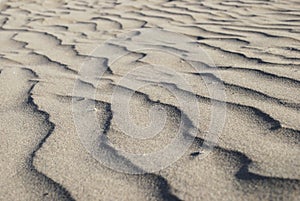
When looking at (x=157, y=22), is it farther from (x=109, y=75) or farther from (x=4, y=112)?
(x=4, y=112)

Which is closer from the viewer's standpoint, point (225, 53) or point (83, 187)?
point (83, 187)

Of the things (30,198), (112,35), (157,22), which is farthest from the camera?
(157,22)

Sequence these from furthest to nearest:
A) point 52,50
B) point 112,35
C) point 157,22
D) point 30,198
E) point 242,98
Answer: point 157,22
point 112,35
point 52,50
point 242,98
point 30,198

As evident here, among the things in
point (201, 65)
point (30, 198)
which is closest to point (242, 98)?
point (201, 65)

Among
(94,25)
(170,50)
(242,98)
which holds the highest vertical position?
(242,98)

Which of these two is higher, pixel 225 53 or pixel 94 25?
pixel 225 53

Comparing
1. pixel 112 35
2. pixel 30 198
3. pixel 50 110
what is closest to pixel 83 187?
pixel 30 198
